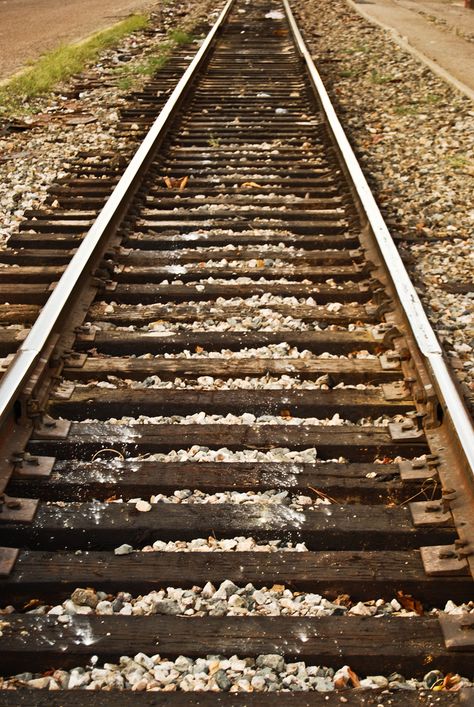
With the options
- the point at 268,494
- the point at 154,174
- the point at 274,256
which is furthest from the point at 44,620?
the point at 154,174

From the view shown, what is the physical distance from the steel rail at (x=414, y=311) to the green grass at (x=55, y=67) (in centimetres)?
492

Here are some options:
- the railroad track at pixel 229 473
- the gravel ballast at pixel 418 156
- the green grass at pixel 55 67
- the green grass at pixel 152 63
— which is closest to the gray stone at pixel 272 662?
the railroad track at pixel 229 473

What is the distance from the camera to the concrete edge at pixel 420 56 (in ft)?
36.7

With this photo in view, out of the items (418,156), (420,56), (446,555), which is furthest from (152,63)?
(446,555)

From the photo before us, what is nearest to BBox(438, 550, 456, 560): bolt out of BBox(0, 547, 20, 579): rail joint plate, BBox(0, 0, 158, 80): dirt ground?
BBox(0, 547, 20, 579): rail joint plate

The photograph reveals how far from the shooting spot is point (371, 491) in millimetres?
3131

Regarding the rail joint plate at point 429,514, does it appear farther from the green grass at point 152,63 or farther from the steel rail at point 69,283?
the green grass at point 152,63

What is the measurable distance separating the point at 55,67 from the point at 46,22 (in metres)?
7.43

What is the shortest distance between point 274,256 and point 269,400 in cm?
180

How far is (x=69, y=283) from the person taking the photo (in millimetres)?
4480

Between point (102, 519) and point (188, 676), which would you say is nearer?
point (188, 676)

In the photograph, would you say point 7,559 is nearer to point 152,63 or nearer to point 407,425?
point 407,425

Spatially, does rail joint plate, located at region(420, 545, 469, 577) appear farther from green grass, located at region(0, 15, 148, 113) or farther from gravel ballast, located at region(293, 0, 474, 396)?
green grass, located at region(0, 15, 148, 113)

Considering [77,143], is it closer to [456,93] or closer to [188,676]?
[456,93]
